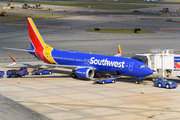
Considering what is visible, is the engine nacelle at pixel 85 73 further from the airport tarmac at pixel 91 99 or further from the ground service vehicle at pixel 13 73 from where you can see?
the ground service vehicle at pixel 13 73

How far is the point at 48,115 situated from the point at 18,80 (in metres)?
21.5

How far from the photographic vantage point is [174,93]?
4419 centimetres

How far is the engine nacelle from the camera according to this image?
174 feet

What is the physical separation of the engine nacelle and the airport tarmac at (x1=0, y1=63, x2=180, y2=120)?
930mm

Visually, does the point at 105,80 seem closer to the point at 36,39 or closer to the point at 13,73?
the point at 13,73

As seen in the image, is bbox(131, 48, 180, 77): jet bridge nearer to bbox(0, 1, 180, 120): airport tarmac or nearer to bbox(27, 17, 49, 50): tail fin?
bbox(0, 1, 180, 120): airport tarmac

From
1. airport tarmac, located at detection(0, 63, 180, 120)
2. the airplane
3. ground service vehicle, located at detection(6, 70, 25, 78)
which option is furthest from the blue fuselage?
ground service vehicle, located at detection(6, 70, 25, 78)

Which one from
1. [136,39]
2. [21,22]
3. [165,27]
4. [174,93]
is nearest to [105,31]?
[136,39]

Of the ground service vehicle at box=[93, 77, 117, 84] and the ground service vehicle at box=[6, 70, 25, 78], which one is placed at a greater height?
the ground service vehicle at box=[6, 70, 25, 78]

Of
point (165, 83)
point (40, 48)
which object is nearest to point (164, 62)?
point (165, 83)

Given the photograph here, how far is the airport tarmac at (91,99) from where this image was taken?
34.4m

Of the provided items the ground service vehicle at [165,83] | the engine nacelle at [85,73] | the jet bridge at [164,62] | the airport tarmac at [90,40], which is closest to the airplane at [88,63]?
the engine nacelle at [85,73]

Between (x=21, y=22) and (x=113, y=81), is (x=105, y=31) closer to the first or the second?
(x=21, y=22)

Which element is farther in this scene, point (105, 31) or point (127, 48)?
point (105, 31)
